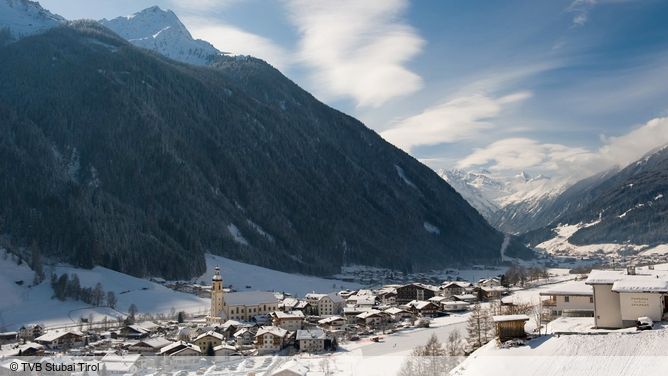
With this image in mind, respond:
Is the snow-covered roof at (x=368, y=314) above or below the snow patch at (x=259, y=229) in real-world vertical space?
below

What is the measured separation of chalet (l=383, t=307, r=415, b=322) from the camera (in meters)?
85.2

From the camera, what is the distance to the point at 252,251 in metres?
168

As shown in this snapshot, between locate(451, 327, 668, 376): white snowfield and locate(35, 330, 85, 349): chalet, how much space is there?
169 ft

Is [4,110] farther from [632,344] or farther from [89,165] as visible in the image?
[632,344]

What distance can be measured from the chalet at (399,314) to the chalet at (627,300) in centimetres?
4991

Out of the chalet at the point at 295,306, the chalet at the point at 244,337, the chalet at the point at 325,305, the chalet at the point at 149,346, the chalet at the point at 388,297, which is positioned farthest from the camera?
A: the chalet at the point at 388,297

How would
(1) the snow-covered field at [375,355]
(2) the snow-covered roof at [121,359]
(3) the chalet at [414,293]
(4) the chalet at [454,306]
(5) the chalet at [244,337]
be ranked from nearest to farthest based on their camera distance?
(1) the snow-covered field at [375,355] → (2) the snow-covered roof at [121,359] → (5) the chalet at [244,337] → (4) the chalet at [454,306] → (3) the chalet at [414,293]

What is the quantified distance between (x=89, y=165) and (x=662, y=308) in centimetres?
16123

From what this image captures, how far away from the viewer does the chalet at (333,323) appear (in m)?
78.9

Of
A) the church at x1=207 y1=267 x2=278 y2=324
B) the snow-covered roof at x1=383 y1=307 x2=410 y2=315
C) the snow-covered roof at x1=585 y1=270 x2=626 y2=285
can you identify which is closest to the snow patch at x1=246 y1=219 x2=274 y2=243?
the church at x1=207 y1=267 x2=278 y2=324

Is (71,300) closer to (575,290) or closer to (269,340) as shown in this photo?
(269,340)

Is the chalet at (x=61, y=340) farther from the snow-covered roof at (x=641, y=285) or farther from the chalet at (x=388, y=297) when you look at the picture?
the snow-covered roof at (x=641, y=285)

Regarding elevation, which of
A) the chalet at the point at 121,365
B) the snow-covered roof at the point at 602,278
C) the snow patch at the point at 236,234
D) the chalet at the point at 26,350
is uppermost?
the snow patch at the point at 236,234

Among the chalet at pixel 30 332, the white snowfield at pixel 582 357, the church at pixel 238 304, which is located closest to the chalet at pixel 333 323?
the church at pixel 238 304
